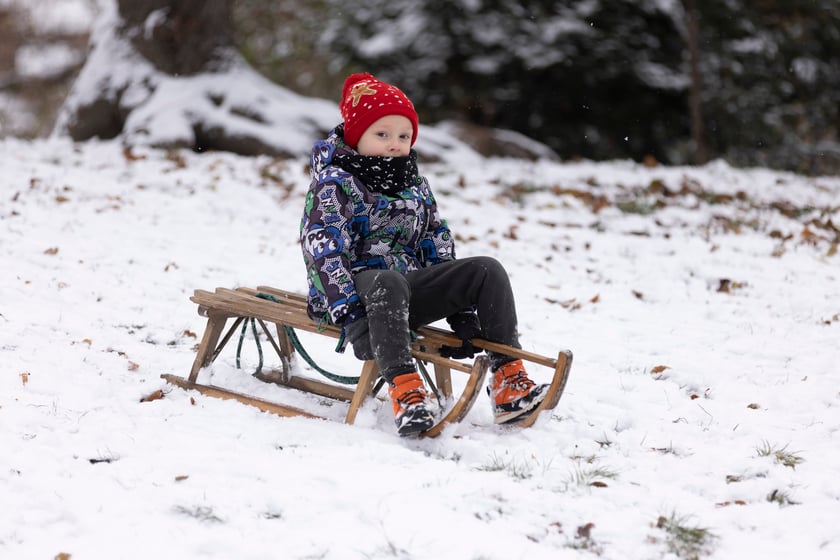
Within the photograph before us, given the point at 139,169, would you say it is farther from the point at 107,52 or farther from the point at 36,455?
the point at 36,455

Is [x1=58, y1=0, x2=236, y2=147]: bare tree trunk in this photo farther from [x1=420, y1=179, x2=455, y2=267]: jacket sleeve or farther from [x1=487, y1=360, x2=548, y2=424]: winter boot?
[x1=487, y1=360, x2=548, y2=424]: winter boot

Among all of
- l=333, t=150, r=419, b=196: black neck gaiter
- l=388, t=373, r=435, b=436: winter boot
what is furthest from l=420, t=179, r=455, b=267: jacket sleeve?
l=388, t=373, r=435, b=436: winter boot

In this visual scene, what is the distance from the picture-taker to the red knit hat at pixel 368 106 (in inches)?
139

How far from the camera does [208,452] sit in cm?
301

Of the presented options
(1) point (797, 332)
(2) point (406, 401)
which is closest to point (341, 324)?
(2) point (406, 401)

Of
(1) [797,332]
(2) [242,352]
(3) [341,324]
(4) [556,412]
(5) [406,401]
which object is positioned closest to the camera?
(5) [406,401]

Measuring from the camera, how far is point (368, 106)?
3545 millimetres

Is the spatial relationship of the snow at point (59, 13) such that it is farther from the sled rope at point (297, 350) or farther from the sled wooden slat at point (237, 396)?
the sled wooden slat at point (237, 396)

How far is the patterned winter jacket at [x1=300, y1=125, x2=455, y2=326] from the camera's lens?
11.1 feet

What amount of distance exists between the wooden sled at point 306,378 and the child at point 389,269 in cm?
6

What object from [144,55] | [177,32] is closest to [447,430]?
[177,32]

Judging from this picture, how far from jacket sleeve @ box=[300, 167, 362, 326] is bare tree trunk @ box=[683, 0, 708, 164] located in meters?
9.64

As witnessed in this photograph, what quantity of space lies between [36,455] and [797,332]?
4.10m

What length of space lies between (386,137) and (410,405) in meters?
1.15
